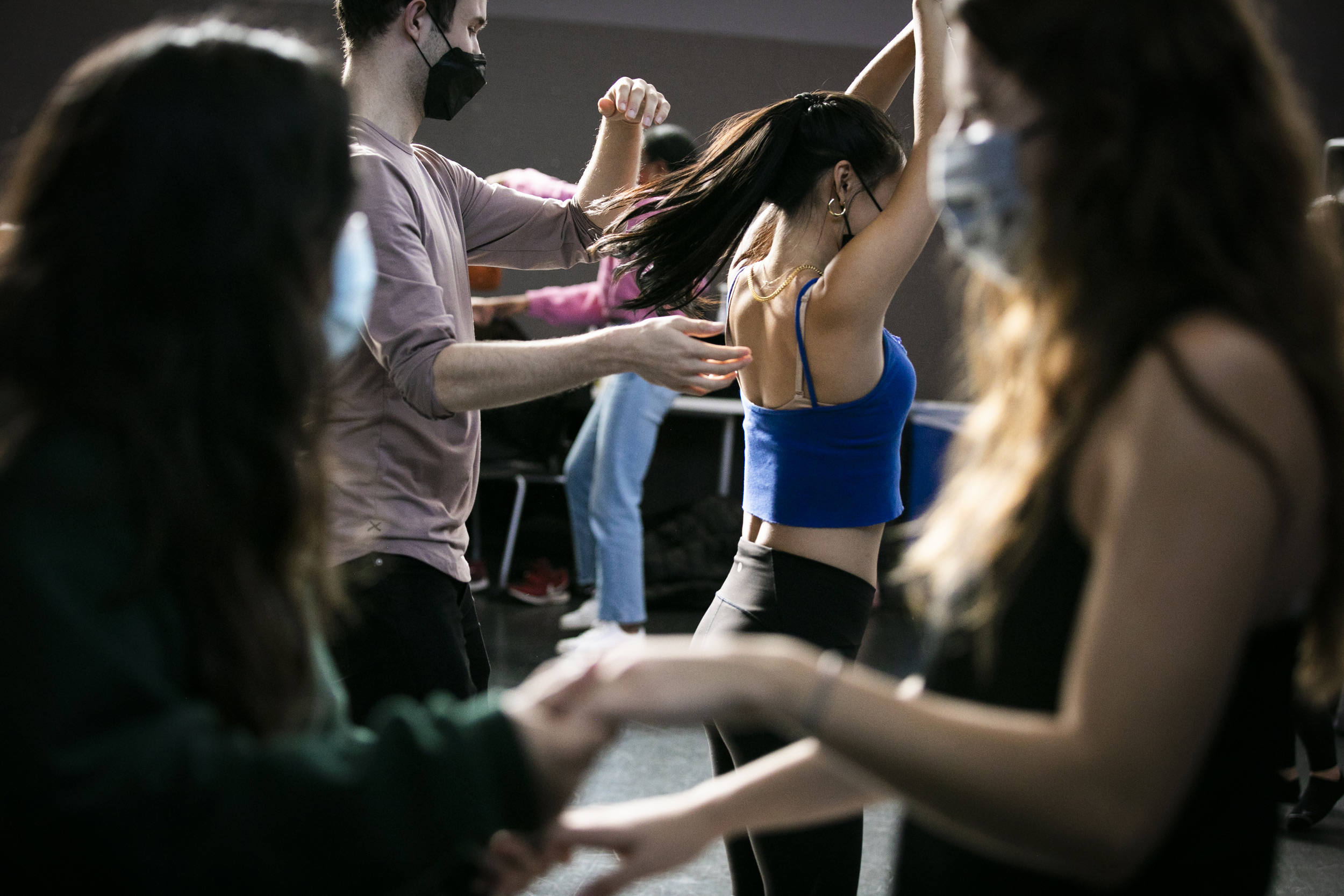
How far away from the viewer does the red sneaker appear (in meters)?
4.68

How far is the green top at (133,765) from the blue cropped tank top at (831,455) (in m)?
1.03

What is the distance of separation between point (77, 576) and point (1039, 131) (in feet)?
2.15

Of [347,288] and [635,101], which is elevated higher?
[635,101]

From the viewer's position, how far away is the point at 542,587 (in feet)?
15.4

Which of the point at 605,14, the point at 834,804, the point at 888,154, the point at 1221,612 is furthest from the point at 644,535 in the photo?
the point at 1221,612

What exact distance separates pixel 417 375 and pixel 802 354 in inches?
23.0

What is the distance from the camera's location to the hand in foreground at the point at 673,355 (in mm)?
1400

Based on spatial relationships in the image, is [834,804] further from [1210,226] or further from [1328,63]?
[1328,63]

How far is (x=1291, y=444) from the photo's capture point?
0.64 meters

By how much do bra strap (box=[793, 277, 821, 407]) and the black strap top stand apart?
36.0 inches

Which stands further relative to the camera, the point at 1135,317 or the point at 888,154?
the point at 888,154

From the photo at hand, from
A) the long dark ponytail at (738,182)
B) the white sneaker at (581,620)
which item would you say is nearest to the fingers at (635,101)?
the long dark ponytail at (738,182)

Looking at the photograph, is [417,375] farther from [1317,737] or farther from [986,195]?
[1317,737]

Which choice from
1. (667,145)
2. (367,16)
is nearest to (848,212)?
(367,16)
